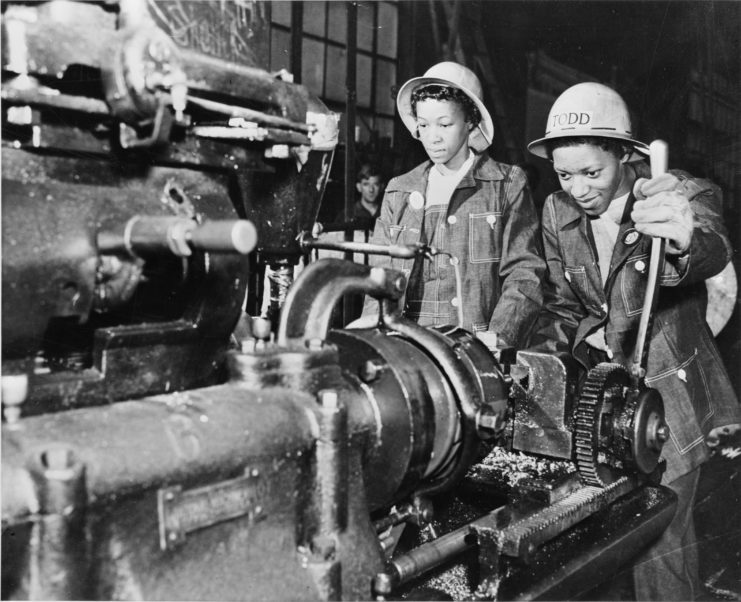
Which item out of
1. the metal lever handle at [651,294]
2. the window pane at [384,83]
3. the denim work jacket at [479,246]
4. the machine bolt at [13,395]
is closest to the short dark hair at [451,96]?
the denim work jacket at [479,246]

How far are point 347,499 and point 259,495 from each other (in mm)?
188

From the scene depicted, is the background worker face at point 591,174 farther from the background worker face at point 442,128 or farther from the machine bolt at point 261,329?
the machine bolt at point 261,329

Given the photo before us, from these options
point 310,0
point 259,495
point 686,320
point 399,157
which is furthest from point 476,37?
point 259,495

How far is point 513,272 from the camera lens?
2.92 meters

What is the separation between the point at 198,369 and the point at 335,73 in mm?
5667

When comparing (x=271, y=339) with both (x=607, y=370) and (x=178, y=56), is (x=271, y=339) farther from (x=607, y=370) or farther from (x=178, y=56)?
(x=607, y=370)

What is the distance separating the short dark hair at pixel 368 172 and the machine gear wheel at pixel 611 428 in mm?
3842

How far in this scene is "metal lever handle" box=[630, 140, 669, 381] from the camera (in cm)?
193

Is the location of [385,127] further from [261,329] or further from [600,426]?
[261,329]

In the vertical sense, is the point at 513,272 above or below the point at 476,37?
below

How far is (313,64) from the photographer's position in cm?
639

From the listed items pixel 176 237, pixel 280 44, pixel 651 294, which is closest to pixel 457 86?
pixel 651 294

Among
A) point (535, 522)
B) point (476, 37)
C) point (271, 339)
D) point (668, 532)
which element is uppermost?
point (476, 37)

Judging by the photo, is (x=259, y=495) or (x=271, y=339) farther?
(x=271, y=339)
